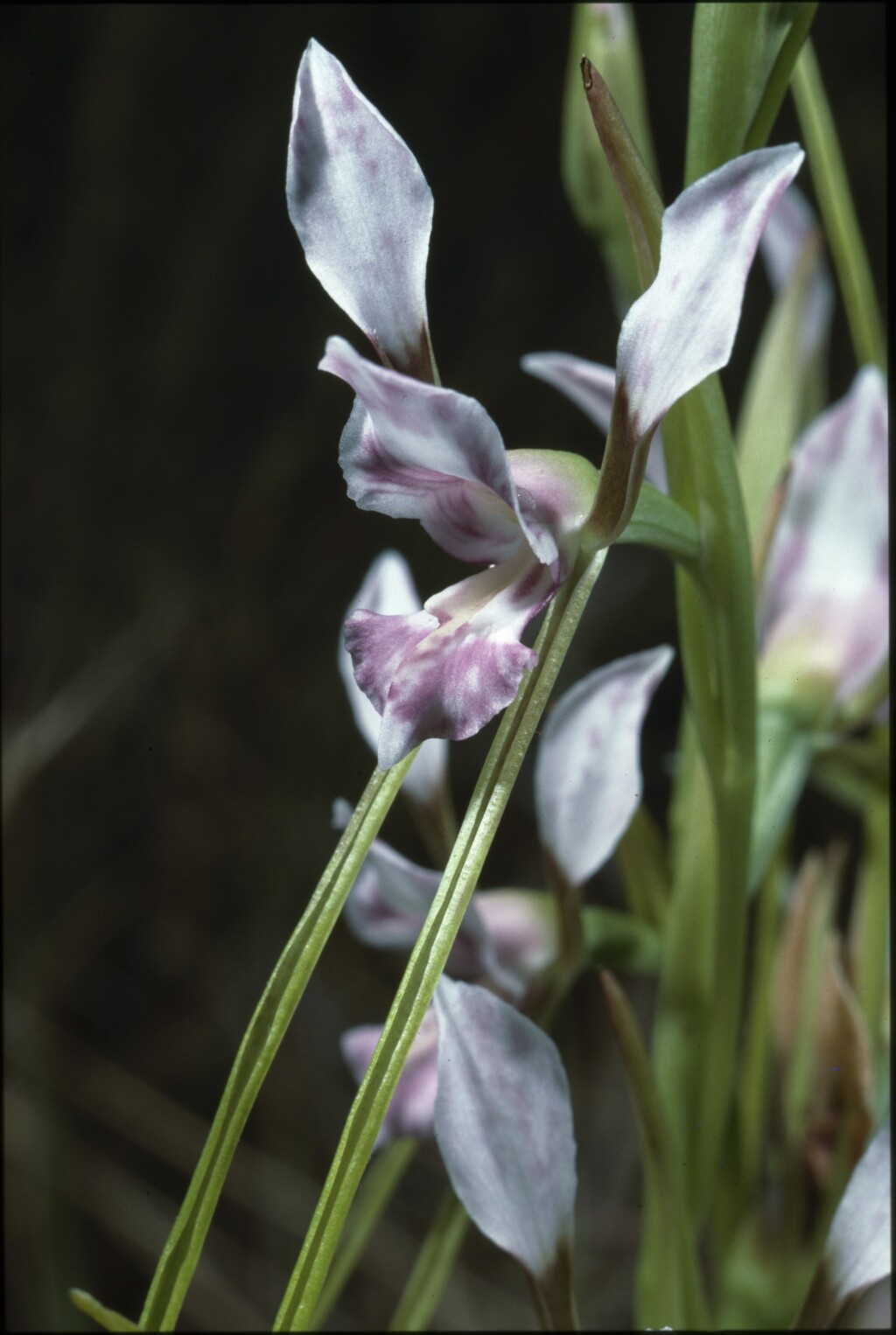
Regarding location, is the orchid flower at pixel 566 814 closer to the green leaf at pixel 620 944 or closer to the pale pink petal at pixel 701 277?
Result: the green leaf at pixel 620 944

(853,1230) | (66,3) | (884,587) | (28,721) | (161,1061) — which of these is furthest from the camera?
(161,1061)

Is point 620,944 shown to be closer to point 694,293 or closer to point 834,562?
point 834,562

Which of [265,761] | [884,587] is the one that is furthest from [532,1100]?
[265,761]

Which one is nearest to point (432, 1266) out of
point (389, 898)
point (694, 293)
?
point (389, 898)

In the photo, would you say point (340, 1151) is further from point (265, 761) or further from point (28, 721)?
point (265, 761)

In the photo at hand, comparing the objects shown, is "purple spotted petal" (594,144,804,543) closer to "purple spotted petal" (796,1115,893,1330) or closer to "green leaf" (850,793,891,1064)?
"purple spotted petal" (796,1115,893,1330)

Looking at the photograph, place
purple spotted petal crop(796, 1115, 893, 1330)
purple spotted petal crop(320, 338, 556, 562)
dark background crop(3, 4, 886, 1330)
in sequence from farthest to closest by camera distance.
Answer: dark background crop(3, 4, 886, 1330)
purple spotted petal crop(796, 1115, 893, 1330)
purple spotted petal crop(320, 338, 556, 562)

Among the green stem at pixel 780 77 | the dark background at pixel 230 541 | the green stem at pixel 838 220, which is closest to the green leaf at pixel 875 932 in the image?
the green stem at pixel 838 220

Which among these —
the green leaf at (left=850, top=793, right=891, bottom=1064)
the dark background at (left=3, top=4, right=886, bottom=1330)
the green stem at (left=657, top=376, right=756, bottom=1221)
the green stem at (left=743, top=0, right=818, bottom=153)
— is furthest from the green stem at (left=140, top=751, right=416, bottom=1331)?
the dark background at (left=3, top=4, right=886, bottom=1330)
